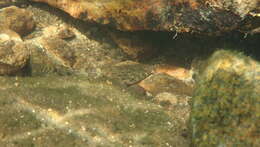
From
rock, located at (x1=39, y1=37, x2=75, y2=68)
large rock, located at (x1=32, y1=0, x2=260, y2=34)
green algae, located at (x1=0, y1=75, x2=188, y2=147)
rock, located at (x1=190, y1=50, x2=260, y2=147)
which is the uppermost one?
large rock, located at (x1=32, y1=0, x2=260, y2=34)

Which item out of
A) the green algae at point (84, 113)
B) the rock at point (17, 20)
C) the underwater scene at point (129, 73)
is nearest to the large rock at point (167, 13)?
the underwater scene at point (129, 73)

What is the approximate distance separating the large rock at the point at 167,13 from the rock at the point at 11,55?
45.7 inches

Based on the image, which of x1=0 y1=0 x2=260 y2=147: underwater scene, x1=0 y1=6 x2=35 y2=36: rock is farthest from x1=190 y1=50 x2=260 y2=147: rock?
x1=0 y1=6 x2=35 y2=36: rock

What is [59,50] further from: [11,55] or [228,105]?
[228,105]

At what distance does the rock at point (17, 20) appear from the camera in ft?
17.6

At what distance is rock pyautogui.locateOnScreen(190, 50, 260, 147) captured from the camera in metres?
3.46

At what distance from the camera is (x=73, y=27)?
5.68 meters

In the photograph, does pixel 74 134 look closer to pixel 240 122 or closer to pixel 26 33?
pixel 240 122

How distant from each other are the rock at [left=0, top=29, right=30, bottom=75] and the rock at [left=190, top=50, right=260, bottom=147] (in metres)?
2.47

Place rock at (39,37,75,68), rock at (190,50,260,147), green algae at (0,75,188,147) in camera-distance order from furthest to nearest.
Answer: rock at (39,37,75,68) < green algae at (0,75,188,147) < rock at (190,50,260,147)

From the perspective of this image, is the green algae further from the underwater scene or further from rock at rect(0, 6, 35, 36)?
rock at rect(0, 6, 35, 36)

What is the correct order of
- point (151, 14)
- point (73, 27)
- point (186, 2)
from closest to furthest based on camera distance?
point (186, 2)
point (151, 14)
point (73, 27)

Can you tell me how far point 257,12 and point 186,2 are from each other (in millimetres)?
943

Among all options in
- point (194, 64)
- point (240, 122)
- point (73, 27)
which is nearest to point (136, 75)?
point (194, 64)
